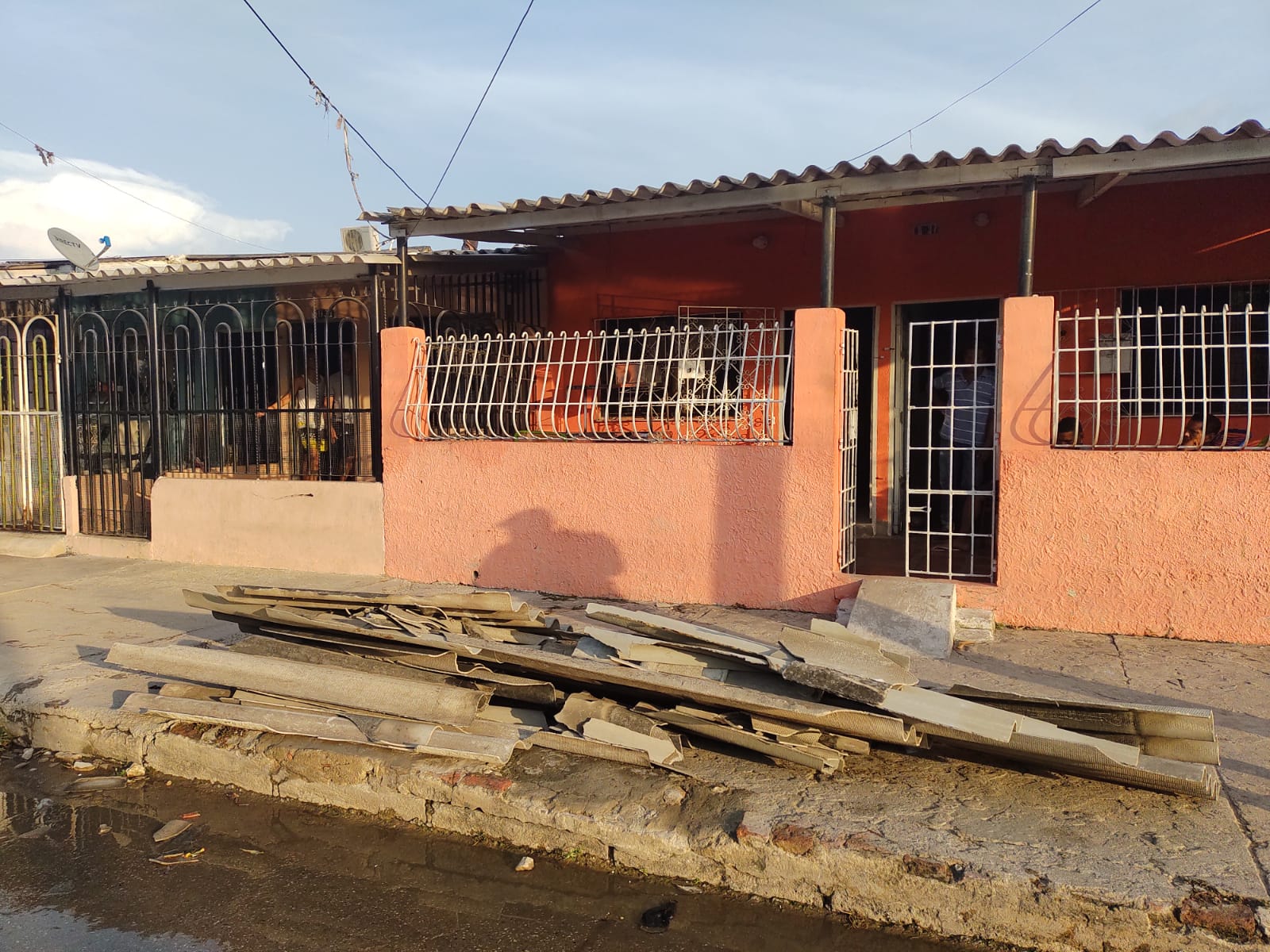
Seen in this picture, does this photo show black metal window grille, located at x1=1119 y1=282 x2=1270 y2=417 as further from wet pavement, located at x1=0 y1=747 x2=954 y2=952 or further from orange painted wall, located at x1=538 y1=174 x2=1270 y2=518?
wet pavement, located at x1=0 y1=747 x2=954 y2=952

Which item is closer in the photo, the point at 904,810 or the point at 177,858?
the point at 904,810

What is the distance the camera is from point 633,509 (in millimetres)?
6875

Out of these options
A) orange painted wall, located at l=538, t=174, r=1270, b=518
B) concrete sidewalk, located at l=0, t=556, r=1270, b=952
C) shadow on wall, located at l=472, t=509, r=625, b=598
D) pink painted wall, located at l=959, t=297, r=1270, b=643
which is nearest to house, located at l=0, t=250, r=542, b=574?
orange painted wall, located at l=538, t=174, r=1270, b=518

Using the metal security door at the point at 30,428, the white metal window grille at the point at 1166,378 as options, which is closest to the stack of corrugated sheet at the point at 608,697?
the white metal window grille at the point at 1166,378

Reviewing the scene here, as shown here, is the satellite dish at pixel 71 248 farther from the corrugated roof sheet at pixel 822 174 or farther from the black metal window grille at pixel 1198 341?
the black metal window grille at pixel 1198 341

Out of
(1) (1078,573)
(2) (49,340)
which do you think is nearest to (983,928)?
(1) (1078,573)

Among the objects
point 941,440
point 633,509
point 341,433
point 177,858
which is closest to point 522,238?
point 341,433

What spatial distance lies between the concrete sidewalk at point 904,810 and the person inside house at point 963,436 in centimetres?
227

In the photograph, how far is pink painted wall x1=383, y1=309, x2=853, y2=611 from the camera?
6.34 metres

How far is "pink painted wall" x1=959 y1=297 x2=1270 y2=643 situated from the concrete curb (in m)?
3.13

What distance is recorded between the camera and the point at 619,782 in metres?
3.80

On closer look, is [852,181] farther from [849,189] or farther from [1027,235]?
[1027,235]

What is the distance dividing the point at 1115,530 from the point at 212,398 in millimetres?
8291

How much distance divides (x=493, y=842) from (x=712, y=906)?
0.99m
